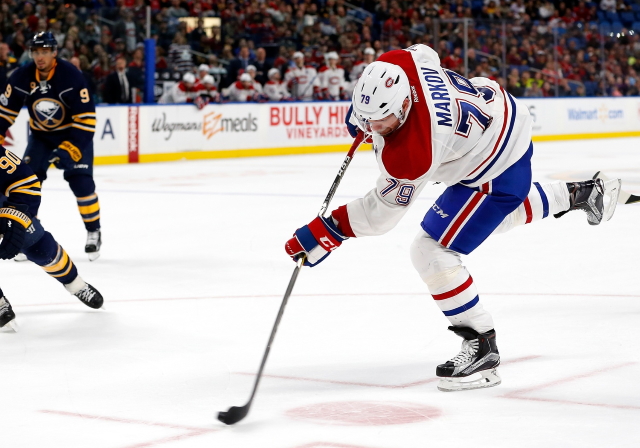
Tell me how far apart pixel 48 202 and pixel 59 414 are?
6.57 metres

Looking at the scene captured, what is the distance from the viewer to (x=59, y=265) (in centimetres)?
463

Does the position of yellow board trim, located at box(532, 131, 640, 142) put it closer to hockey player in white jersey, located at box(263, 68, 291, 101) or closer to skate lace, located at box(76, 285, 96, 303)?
hockey player in white jersey, located at box(263, 68, 291, 101)

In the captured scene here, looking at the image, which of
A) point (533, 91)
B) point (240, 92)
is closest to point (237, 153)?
point (240, 92)

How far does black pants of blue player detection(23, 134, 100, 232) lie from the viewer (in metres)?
6.62

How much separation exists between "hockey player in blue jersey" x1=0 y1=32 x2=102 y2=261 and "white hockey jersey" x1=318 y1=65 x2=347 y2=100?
9.68 meters

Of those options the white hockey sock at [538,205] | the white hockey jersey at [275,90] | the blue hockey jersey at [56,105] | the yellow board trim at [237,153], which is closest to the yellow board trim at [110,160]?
the yellow board trim at [237,153]

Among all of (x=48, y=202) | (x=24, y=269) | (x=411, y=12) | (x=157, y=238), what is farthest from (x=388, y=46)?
(x=24, y=269)

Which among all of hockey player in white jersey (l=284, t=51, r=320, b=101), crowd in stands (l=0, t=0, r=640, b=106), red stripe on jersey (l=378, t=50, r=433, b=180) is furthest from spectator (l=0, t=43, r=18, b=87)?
red stripe on jersey (l=378, t=50, r=433, b=180)

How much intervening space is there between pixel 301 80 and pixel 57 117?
31.2 feet

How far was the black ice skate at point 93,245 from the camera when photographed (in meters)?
6.47

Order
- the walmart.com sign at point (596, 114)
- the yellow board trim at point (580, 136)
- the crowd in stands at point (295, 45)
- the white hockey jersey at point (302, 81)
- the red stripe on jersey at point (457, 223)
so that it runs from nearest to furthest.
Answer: the red stripe on jersey at point (457, 223) < the crowd in stands at point (295, 45) < the white hockey jersey at point (302, 81) < the yellow board trim at point (580, 136) < the walmart.com sign at point (596, 114)

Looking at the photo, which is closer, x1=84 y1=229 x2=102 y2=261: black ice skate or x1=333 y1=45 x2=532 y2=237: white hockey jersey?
x1=333 y1=45 x2=532 y2=237: white hockey jersey

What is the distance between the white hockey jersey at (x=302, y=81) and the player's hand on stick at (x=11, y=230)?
11656 mm

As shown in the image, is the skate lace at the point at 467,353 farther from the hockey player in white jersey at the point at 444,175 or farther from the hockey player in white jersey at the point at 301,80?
the hockey player in white jersey at the point at 301,80
